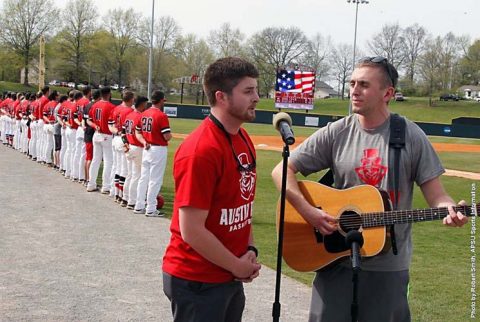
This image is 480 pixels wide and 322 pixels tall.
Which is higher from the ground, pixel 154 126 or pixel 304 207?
pixel 154 126

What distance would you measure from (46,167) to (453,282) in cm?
1375

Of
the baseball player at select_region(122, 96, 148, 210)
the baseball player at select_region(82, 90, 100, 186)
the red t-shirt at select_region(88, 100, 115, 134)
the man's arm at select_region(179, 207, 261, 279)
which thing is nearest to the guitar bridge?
the man's arm at select_region(179, 207, 261, 279)

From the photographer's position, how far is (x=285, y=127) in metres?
3.53

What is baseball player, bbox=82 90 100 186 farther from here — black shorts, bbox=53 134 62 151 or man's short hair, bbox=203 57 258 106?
man's short hair, bbox=203 57 258 106

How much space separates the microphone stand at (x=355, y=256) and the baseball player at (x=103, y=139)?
10323mm

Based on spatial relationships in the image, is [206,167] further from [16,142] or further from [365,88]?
[16,142]

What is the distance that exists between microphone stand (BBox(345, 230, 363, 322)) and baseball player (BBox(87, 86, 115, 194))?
10.3 m

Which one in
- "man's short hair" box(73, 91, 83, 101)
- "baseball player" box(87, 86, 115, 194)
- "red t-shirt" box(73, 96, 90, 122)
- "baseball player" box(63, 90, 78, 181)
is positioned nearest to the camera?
"baseball player" box(87, 86, 115, 194)

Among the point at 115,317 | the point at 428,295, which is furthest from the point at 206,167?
the point at 428,295

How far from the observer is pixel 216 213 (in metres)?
3.12

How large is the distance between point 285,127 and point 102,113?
33.5ft

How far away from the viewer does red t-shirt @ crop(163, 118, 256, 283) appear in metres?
2.98

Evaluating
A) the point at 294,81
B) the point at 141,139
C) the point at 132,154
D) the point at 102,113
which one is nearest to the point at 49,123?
the point at 102,113

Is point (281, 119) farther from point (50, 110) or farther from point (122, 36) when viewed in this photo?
point (122, 36)
